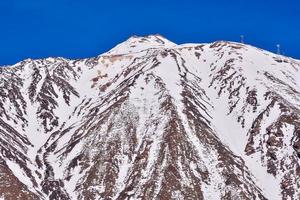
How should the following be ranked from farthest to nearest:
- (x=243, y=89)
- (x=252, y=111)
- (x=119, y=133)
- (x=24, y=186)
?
(x=243, y=89), (x=252, y=111), (x=119, y=133), (x=24, y=186)

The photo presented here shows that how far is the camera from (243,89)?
167m

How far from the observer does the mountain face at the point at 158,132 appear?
12612cm

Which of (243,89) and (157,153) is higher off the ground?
(243,89)

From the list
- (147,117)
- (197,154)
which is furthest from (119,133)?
(197,154)

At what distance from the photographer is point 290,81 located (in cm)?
18100

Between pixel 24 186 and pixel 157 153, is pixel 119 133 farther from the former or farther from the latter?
pixel 24 186

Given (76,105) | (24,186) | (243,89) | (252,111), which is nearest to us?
(24,186)

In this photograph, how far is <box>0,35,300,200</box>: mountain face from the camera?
414 feet

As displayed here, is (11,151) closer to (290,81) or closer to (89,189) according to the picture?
(89,189)

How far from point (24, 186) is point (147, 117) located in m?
38.0

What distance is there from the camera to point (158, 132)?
140 metres

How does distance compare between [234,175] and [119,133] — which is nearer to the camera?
[234,175]

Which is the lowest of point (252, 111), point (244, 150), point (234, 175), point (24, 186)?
point (24, 186)

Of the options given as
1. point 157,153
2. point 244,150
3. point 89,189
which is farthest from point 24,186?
point 244,150
